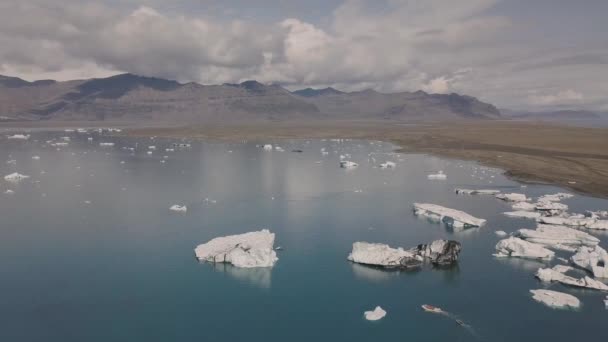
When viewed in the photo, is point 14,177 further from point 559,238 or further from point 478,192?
point 559,238

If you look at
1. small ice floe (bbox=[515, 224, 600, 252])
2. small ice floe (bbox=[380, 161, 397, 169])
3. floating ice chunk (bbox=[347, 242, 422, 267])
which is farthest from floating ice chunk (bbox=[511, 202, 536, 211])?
small ice floe (bbox=[380, 161, 397, 169])

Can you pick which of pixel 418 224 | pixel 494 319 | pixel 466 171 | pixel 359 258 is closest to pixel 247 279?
pixel 359 258

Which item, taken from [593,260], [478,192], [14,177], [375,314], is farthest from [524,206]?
[14,177]

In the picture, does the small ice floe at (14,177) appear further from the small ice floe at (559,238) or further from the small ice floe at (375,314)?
the small ice floe at (559,238)

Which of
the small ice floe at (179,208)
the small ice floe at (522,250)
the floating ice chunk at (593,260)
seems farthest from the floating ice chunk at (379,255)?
the small ice floe at (179,208)

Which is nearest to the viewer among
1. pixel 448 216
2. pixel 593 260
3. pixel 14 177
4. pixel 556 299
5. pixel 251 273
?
pixel 556 299

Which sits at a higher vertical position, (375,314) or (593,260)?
(593,260)

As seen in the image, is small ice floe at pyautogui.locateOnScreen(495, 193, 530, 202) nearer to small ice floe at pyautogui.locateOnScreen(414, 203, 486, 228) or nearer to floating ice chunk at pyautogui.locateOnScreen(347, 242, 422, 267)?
small ice floe at pyautogui.locateOnScreen(414, 203, 486, 228)
